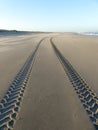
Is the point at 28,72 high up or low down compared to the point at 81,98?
down

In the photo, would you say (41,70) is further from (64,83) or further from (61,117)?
(61,117)

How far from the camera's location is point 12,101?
4980 millimetres

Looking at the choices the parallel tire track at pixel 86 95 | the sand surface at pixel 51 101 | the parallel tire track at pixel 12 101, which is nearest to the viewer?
the sand surface at pixel 51 101

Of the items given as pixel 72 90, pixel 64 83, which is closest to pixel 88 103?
pixel 72 90

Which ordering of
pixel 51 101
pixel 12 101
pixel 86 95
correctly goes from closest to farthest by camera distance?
1. pixel 51 101
2. pixel 12 101
3. pixel 86 95

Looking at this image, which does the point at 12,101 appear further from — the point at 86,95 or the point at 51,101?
the point at 86,95

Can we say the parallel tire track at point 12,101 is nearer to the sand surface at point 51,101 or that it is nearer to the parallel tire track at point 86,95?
the sand surface at point 51,101

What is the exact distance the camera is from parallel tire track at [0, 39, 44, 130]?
4.01 metres

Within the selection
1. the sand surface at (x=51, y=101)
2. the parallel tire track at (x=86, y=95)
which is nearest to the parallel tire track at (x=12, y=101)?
the sand surface at (x=51, y=101)

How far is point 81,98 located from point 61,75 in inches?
85.9

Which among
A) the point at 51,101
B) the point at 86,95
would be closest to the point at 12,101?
the point at 51,101

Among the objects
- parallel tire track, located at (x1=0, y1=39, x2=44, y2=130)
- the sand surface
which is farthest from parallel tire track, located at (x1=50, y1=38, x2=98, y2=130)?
parallel tire track, located at (x1=0, y1=39, x2=44, y2=130)

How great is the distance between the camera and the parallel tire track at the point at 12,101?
4.01 m

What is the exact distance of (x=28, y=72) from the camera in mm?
7742
